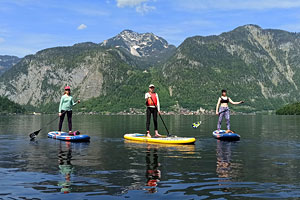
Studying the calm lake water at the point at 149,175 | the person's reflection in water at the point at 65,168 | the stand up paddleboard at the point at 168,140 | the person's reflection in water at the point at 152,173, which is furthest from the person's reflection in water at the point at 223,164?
the person's reflection in water at the point at 65,168

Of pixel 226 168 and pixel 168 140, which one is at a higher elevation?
pixel 168 140

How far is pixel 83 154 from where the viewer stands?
22.4 meters

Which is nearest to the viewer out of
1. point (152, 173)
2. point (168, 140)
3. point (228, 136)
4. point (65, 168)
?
point (152, 173)

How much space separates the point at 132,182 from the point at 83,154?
30.9 ft

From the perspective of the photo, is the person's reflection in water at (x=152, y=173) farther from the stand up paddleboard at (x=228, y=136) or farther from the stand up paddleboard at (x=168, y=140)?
the stand up paddleboard at (x=228, y=136)

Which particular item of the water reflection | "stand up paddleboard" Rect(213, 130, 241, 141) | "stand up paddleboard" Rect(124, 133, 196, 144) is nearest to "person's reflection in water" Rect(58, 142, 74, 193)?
the water reflection

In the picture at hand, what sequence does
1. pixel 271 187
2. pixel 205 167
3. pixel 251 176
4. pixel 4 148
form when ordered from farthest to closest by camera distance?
pixel 4 148, pixel 205 167, pixel 251 176, pixel 271 187

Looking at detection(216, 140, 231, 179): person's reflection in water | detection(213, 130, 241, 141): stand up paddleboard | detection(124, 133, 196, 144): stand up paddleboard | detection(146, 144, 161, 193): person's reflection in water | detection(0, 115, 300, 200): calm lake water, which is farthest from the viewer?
detection(213, 130, 241, 141): stand up paddleboard

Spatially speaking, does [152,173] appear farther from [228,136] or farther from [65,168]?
[228,136]

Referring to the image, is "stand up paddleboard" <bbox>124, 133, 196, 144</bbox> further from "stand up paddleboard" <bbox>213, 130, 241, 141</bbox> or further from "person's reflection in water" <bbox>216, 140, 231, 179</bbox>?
"stand up paddleboard" <bbox>213, 130, 241, 141</bbox>

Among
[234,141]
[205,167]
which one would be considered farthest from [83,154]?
[234,141]

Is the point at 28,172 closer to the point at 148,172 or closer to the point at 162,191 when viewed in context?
the point at 148,172

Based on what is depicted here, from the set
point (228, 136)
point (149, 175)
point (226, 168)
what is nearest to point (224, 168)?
point (226, 168)

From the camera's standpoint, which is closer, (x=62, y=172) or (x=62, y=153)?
(x=62, y=172)
